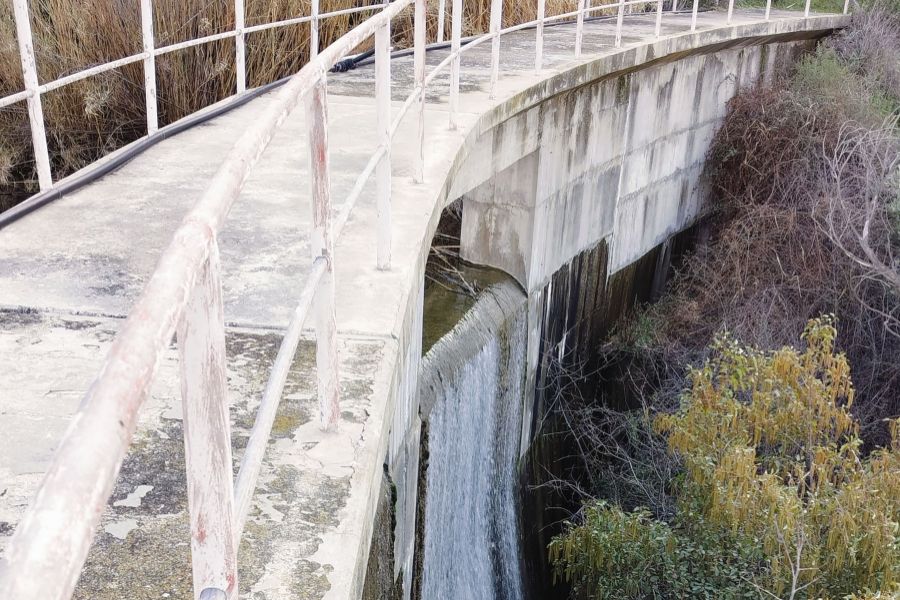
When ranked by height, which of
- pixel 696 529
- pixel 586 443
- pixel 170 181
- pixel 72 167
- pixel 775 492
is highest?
pixel 170 181

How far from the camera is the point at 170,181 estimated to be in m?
4.23

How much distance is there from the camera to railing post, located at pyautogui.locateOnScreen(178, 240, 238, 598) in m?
1.04

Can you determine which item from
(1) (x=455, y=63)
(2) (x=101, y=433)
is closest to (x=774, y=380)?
(1) (x=455, y=63)

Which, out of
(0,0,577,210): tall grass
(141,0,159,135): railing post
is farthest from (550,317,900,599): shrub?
(0,0,577,210): tall grass

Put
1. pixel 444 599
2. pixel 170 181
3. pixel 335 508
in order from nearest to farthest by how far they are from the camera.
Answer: pixel 335 508
pixel 170 181
pixel 444 599

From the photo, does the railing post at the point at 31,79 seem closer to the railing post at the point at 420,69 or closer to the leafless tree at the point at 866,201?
the railing post at the point at 420,69

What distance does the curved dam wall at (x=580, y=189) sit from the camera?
562 cm

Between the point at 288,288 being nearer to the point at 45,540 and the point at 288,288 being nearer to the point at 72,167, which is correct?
the point at 45,540

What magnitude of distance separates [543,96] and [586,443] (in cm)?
380

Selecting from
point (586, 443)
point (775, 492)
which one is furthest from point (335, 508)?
point (586, 443)

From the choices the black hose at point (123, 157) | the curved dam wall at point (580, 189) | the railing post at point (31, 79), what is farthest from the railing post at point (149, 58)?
the curved dam wall at point (580, 189)

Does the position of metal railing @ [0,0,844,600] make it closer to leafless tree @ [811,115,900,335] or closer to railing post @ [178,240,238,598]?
railing post @ [178,240,238,598]

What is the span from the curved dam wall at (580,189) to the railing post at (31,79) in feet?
5.67

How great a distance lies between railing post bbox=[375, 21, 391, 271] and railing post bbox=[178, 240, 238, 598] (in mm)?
1803
